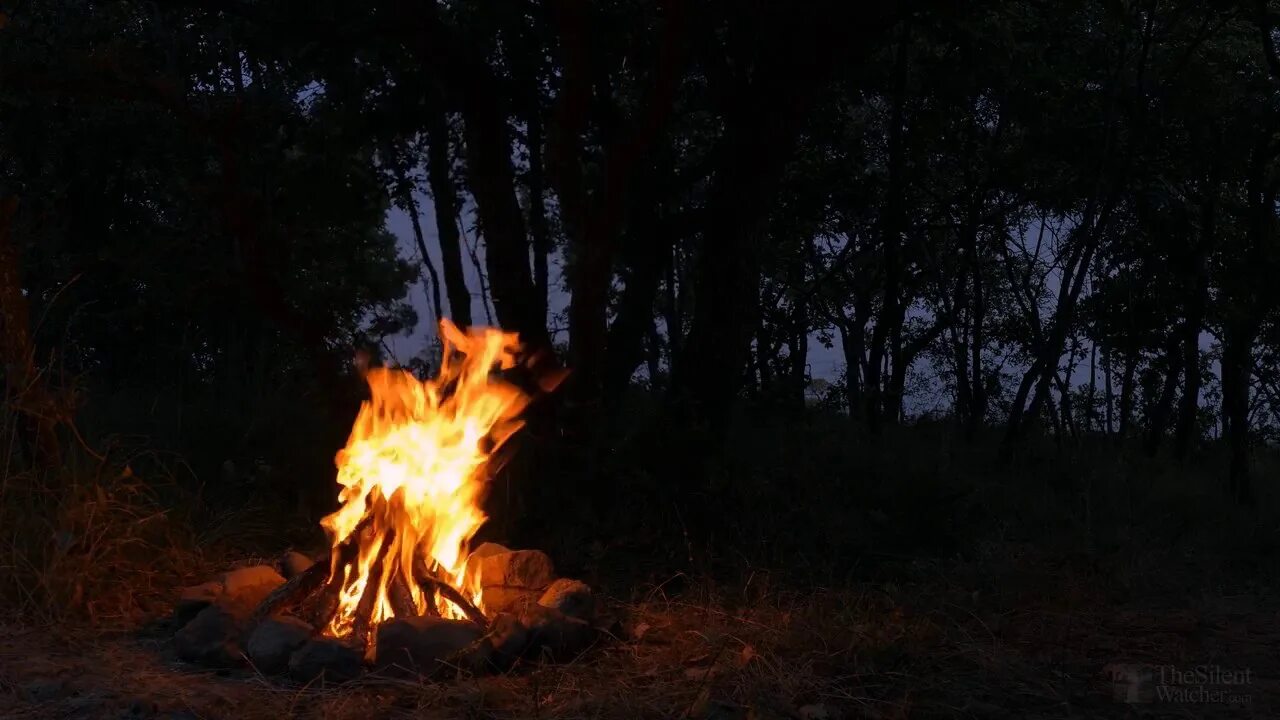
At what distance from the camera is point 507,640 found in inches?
187

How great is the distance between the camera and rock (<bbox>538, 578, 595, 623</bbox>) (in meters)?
5.04

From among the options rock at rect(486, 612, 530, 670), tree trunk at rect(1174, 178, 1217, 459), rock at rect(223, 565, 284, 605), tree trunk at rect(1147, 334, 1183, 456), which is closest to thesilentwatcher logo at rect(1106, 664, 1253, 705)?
rock at rect(486, 612, 530, 670)

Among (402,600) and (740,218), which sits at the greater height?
(740,218)

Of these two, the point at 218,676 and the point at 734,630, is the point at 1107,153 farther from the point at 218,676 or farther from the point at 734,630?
the point at 218,676

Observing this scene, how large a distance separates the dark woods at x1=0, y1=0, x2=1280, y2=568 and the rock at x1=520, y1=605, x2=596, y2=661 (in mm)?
1992

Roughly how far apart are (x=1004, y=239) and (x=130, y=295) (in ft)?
42.0

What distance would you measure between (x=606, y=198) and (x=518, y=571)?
7.38 feet

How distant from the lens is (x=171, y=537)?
5.96 m

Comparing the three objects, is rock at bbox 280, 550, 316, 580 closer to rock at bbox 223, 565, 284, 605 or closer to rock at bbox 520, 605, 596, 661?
rock at bbox 223, 565, 284, 605

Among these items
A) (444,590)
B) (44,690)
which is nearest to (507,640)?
(444,590)

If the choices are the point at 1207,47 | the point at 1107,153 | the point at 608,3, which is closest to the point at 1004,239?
the point at 1207,47

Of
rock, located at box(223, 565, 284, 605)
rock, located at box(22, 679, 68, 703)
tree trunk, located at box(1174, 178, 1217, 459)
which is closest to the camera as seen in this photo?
rock, located at box(22, 679, 68, 703)

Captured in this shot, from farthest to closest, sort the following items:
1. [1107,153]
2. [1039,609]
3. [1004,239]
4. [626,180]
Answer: [1004,239], [1107,153], [626,180], [1039,609]

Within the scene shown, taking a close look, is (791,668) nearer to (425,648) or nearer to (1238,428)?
(425,648)
